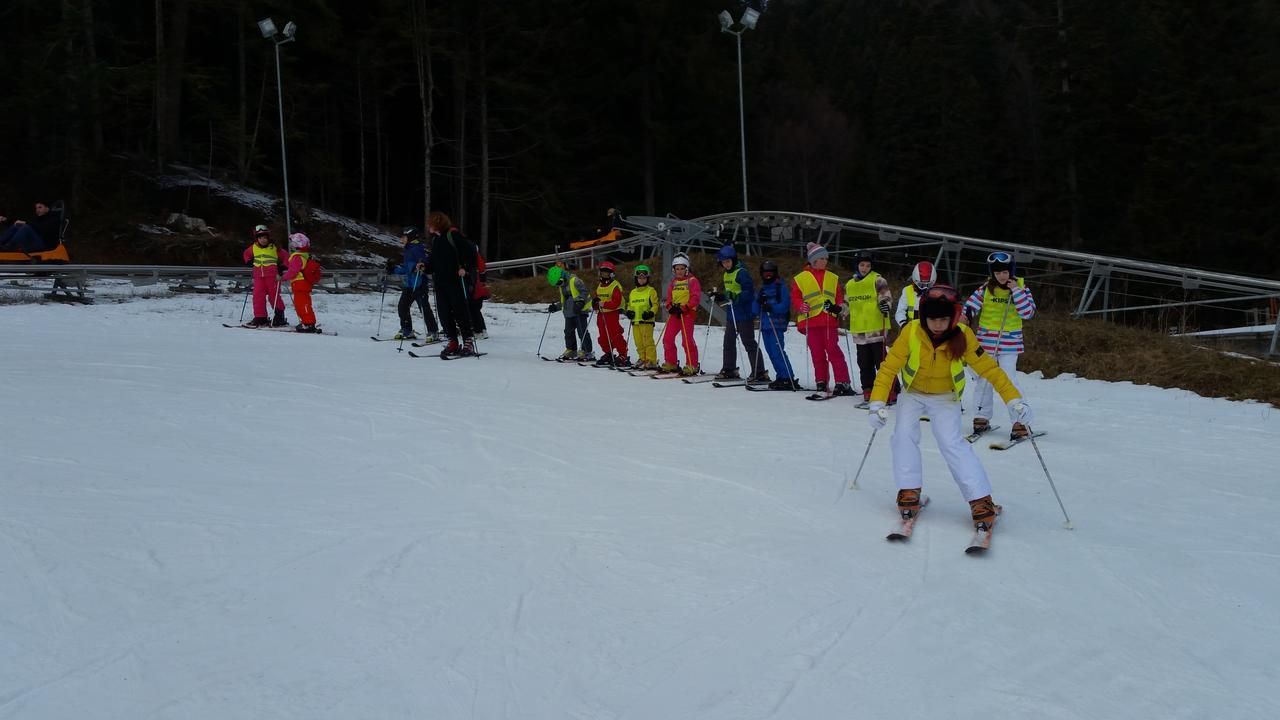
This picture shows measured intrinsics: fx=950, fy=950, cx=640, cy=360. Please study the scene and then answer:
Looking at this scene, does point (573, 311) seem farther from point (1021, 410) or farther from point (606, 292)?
point (1021, 410)

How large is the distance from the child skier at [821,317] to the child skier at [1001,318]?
214 cm

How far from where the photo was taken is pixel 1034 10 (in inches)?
1626

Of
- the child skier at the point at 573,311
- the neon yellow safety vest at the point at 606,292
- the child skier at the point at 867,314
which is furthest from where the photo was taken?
the child skier at the point at 573,311

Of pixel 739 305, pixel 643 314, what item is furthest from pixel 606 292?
pixel 739 305

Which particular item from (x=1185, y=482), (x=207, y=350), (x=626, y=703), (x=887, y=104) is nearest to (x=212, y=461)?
(x=626, y=703)

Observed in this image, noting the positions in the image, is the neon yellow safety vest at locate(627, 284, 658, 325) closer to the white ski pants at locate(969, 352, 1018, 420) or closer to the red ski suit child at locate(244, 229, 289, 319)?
the white ski pants at locate(969, 352, 1018, 420)

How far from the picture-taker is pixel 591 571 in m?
5.17

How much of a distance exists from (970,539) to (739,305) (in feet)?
21.7

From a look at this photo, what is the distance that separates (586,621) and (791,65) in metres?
54.3

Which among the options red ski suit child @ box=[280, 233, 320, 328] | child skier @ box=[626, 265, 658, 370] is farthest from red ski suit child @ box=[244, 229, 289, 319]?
child skier @ box=[626, 265, 658, 370]

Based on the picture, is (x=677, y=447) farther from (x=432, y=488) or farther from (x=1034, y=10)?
(x=1034, y=10)

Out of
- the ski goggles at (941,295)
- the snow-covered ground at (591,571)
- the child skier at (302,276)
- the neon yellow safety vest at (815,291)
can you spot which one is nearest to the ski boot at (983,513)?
the snow-covered ground at (591,571)

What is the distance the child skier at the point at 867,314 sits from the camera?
34.8 feet

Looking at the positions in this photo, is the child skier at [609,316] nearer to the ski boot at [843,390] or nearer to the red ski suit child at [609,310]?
the red ski suit child at [609,310]
